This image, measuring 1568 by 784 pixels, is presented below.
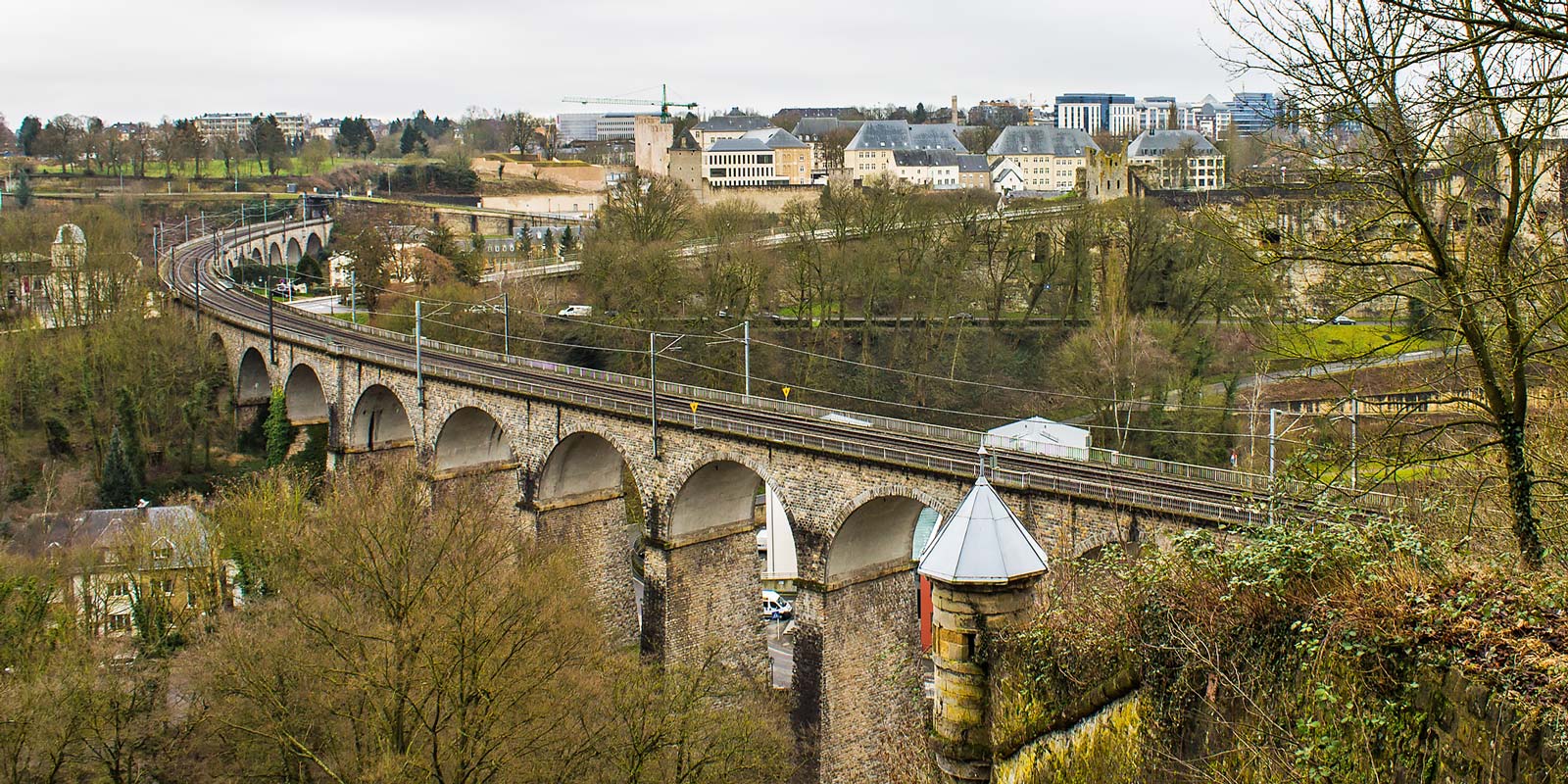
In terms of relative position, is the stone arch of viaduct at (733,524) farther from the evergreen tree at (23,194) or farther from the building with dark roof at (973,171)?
the building with dark roof at (973,171)

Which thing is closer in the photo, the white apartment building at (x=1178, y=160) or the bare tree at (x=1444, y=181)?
the bare tree at (x=1444, y=181)

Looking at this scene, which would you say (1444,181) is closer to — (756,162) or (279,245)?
(279,245)

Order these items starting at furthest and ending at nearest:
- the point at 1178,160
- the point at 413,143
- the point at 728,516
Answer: the point at 413,143, the point at 1178,160, the point at 728,516

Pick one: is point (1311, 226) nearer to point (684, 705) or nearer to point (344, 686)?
point (684, 705)

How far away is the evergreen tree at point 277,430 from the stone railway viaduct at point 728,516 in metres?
7.62

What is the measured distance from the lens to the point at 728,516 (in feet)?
98.9

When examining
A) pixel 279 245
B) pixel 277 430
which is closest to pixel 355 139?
pixel 279 245

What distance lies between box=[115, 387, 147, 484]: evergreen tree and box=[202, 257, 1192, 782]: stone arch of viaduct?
973cm

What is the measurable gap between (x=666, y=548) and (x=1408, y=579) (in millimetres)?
21209

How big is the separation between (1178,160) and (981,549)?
72084mm

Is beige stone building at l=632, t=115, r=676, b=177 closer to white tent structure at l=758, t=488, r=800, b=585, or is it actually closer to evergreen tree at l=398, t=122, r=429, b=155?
evergreen tree at l=398, t=122, r=429, b=155

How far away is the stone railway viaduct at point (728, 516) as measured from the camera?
79.8 ft

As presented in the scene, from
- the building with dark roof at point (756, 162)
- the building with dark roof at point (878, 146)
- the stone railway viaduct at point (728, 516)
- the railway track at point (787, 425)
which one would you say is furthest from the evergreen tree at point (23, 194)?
the stone railway viaduct at point (728, 516)

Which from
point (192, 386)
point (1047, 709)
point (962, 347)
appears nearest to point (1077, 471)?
point (1047, 709)
